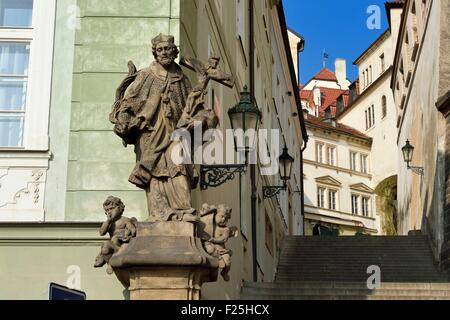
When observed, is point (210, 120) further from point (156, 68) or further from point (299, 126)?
point (299, 126)

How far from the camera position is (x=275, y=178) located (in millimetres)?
25422

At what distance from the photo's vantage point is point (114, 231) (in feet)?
22.3

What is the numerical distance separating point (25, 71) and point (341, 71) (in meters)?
76.2

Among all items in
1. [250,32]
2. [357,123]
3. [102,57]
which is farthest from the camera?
[357,123]

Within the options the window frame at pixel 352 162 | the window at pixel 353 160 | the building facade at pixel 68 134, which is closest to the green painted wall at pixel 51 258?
the building facade at pixel 68 134

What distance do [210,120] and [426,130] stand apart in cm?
1795

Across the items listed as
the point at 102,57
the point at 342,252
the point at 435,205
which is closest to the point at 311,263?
the point at 342,252

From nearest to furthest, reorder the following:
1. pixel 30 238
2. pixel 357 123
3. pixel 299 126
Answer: pixel 30 238, pixel 299 126, pixel 357 123

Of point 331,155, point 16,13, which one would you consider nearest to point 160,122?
point 16,13

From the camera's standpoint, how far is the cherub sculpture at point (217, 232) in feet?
22.2

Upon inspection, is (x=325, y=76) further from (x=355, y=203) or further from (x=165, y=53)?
(x=165, y=53)

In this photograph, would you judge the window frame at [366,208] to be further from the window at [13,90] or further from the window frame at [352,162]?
the window at [13,90]

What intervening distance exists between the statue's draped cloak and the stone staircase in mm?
7170
